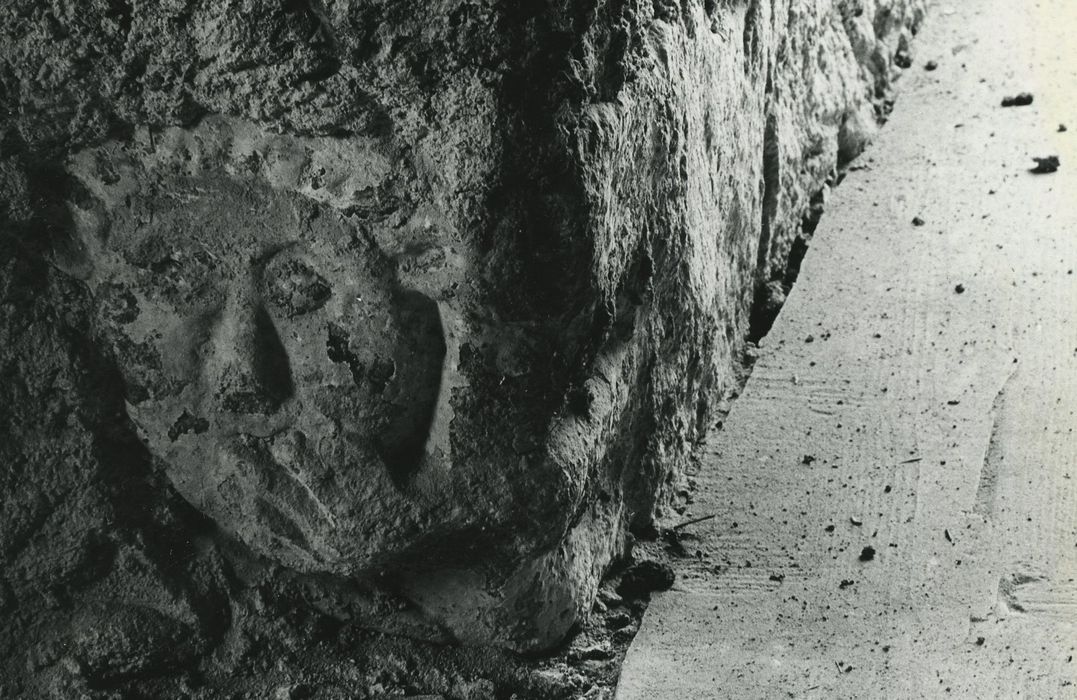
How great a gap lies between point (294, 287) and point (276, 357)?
0.33ft

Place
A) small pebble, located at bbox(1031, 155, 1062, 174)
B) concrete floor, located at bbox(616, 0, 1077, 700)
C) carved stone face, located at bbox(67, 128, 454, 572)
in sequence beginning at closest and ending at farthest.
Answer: carved stone face, located at bbox(67, 128, 454, 572) < concrete floor, located at bbox(616, 0, 1077, 700) < small pebble, located at bbox(1031, 155, 1062, 174)

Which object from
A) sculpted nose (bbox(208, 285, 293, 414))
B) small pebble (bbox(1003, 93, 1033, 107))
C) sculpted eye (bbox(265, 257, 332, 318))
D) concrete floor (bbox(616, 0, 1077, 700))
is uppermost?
small pebble (bbox(1003, 93, 1033, 107))

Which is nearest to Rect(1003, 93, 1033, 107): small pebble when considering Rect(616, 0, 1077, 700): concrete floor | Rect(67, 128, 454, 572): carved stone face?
Rect(616, 0, 1077, 700): concrete floor

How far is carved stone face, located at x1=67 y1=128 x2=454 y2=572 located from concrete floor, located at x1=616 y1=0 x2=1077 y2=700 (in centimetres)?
46

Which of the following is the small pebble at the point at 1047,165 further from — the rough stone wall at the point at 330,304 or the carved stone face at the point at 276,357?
the carved stone face at the point at 276,357

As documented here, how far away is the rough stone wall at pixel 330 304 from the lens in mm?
1477

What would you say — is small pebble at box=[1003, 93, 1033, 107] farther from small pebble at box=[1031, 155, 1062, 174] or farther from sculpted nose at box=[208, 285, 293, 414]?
sculpted nose at box=[208, 285, 293, 414]

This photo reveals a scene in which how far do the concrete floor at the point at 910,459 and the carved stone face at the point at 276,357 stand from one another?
0.46m

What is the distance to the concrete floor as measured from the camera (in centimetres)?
190

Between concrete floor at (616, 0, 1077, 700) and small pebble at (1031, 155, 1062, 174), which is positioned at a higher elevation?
small pebble at (1031, 155, 1062, 174)

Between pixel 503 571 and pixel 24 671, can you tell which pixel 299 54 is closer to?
pixel 503 571

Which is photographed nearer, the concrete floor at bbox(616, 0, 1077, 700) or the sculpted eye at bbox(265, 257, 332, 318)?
the sculpted eye at bbox(265, 257, 332, 318)

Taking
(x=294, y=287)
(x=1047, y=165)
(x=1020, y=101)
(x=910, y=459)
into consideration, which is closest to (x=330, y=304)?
(x=294, y=287)

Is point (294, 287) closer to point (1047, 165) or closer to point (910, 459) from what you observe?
point (910, 459)
